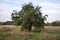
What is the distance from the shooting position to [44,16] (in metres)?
→ 42.9

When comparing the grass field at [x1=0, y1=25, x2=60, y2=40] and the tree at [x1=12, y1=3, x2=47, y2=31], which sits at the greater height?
the tree at [x1=12, y1=3, x2=47, y2=31]

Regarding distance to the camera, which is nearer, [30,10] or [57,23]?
[30,10]

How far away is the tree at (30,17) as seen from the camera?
41684mm

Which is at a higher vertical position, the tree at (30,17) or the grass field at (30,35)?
the tree at (30,17)

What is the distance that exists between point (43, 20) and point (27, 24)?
12.6 ft

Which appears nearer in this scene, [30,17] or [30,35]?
[30,35]

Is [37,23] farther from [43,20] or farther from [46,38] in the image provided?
[46,38]

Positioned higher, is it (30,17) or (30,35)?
(30,17)

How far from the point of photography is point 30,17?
41938mm

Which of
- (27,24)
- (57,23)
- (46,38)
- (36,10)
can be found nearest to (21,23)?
(27,24)

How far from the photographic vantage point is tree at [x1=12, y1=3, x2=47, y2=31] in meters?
41.7

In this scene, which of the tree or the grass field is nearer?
the grass field

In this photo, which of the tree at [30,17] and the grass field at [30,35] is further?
the tree at [30,17]

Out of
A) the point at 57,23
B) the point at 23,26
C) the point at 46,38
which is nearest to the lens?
the point at 46,38
